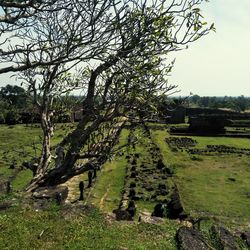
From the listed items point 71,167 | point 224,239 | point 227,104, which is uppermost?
point 227,104

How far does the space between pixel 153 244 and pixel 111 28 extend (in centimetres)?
338

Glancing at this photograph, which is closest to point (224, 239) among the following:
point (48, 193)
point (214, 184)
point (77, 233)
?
point (77, 233)

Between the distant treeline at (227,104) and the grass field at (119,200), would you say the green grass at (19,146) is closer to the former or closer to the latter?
the grass field at (119,200)

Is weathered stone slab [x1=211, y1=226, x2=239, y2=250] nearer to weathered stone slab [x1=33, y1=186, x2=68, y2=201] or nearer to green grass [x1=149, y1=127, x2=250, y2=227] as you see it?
weathered stone slab [x1=33, y1=186, x2=68, y2=201]

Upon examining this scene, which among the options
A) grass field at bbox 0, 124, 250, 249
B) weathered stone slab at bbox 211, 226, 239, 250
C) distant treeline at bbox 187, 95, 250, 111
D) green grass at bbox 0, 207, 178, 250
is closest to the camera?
green grass at bbox 0, 207, 178, 250

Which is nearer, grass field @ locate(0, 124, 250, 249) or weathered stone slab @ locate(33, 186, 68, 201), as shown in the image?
grass field @ locate(0, 124, 250, 249)

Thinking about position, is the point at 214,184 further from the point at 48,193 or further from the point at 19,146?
the point at 19,146

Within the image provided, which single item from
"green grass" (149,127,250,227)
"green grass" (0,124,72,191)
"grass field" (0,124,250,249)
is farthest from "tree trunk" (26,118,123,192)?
"green grass" (149,127,250,227)

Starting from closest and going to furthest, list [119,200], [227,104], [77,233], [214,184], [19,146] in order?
[77,233] < [119,200] < [214,184] < [19,146] < [227,104]

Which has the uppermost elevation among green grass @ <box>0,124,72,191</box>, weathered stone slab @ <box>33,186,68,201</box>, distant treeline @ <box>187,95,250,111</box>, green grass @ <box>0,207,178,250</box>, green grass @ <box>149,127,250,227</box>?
distant treeline @ <box>187,95,250,111</box>

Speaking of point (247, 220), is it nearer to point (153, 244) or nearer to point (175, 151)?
point (153, 244)

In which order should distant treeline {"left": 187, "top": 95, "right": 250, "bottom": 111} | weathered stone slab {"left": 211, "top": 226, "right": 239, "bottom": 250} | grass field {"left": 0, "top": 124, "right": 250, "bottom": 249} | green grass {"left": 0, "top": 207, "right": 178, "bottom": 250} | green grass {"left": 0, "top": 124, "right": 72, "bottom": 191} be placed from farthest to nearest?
distant treeline {"left": 187, "top": 95, "right": 250, "bottom": 111} → green grass {"left": 0, "top": 124, "right": 72, "bottom": 191} → weathered stone slab {"left": 211, "top": 226, "right": 239, "bottom": 250} → grass field {"left": 0, "top": 124, "right": 250, "bottom": 249} → green grass {"left": 0, "top": 207, "right": 178, "bottom": 250}

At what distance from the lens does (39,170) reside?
8.77 meters

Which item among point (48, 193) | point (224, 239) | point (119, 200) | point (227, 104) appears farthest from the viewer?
point (227, 104)
